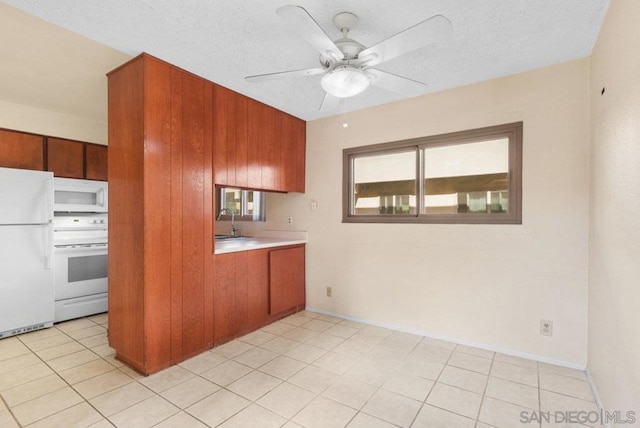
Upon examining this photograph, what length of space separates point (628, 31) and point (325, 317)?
130 inches

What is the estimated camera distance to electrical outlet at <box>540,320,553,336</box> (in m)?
2.41

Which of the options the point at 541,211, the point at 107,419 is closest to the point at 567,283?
the point at 541,211

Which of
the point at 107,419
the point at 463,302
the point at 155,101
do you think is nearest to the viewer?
the point at 107,419

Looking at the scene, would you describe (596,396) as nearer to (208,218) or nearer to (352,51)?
(352,51)

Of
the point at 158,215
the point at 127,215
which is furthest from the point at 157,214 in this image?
the point at 127,215

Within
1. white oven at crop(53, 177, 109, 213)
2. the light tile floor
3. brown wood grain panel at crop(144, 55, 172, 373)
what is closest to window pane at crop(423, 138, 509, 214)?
the light tile floor

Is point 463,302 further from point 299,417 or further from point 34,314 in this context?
point 34,314

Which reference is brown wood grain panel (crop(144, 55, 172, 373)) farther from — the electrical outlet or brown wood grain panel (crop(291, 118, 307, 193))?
the electrical outlet

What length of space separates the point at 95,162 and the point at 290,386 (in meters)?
3.63

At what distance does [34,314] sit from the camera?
3070mm

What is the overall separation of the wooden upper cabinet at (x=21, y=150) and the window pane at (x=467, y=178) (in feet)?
13.9

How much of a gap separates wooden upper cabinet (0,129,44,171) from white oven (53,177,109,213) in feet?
0.95

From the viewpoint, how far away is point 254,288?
316 centimetres

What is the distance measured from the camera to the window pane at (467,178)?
107 inches
